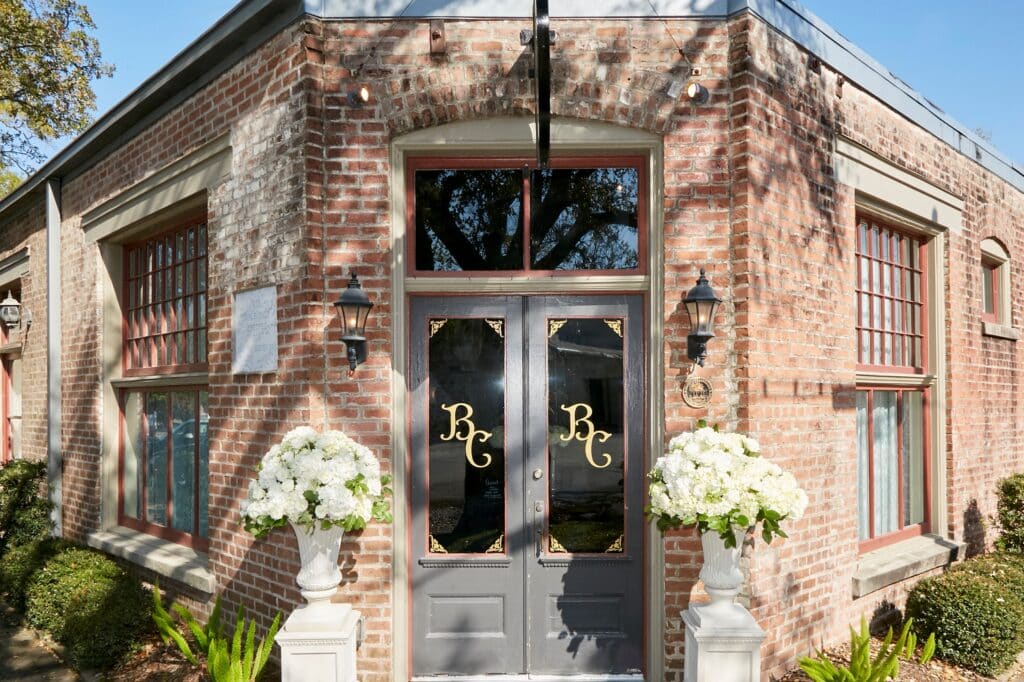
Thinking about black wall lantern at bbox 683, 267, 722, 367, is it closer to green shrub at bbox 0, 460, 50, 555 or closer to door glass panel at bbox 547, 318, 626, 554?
door glass panel at bbox 547, 318, 626, 554

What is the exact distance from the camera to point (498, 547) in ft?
14.8

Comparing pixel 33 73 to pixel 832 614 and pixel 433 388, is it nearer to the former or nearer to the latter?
pixel 433 388

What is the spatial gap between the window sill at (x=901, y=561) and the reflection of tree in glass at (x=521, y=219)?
3.07 m

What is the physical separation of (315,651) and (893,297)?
5.55 metres

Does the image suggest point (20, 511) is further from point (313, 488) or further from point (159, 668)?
point (313, 488)

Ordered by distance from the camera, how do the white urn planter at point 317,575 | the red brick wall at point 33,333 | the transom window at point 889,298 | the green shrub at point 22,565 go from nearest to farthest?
1. the white urn planter at point 317,575
2. the transom window at point 889,298
3. the green shrub at point 22,565
4. the red brick wall at point 33,333

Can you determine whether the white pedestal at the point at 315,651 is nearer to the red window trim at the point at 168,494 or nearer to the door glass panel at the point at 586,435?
the door glass panel at the point at 586,435

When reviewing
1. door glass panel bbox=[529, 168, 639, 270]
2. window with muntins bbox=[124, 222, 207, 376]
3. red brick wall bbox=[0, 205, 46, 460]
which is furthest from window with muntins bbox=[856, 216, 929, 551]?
red brick wall bbox=[0, 205, 46, 460]

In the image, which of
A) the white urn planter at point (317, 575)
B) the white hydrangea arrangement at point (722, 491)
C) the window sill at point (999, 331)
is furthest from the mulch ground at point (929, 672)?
the window sill at point (999, 331)

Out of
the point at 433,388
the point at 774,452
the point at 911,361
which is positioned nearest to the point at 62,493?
the point at 433,388

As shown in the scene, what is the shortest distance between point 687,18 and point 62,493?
7.99 m

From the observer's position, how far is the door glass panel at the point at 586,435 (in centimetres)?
452

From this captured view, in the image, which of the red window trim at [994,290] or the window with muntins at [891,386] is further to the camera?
the red window trim at [994,290]

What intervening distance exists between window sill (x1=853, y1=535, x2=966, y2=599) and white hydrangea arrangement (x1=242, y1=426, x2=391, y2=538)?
12.3ft
